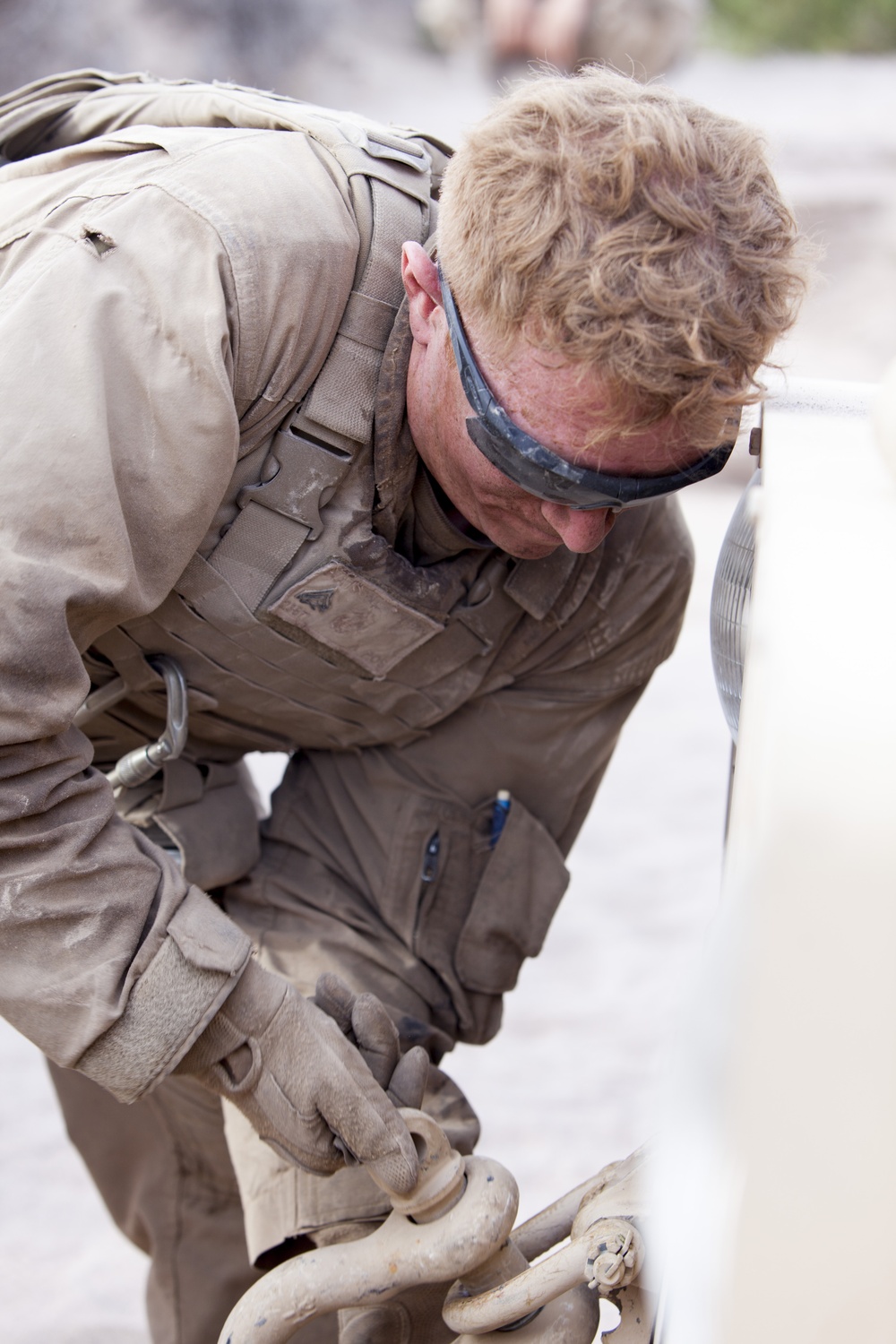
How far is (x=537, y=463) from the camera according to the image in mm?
1248

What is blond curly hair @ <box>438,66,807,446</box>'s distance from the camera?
1.14m

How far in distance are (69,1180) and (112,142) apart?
7.05 ft

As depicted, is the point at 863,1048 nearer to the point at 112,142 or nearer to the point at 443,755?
the point at 112,142

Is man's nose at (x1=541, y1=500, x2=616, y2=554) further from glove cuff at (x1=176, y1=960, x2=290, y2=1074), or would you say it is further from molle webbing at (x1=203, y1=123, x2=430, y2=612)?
glove cuff at (x1=176, y1=960, x2=290, y2=1074)

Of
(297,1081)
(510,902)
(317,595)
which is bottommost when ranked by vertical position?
(510,902)

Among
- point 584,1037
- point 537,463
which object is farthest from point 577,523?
point 584,1037

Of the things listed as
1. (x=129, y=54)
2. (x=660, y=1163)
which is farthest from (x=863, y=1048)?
(x=129, y=54)

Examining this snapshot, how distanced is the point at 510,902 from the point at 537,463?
0.79 m

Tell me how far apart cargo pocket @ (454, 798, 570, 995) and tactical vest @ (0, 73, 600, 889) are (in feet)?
0.70

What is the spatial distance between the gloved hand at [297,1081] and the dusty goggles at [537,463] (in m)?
0.56

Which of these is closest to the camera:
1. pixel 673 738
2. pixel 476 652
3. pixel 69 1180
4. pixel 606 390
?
pixel 606 390

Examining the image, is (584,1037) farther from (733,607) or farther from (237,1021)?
(733,607)

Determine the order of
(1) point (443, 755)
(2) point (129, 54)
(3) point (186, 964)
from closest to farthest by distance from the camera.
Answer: (3) point (186, 964)
(1) point (443, 755)
(2) point (129, 54)

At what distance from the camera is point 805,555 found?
28.2 inches
